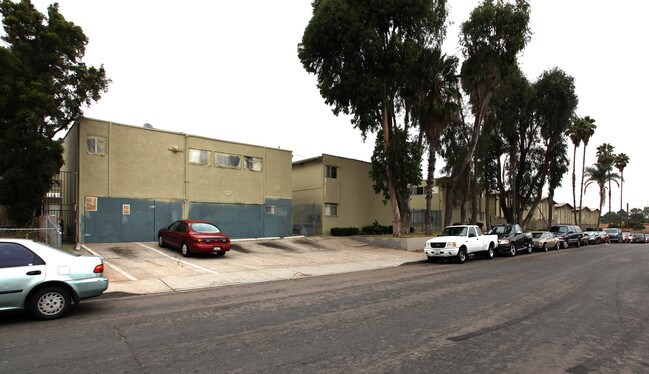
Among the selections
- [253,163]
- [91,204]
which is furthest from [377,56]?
[91,204]

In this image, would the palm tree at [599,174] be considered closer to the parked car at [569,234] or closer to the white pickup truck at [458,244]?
the parked car at [569,234]

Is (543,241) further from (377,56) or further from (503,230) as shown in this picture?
(377,56)

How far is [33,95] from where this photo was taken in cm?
1616

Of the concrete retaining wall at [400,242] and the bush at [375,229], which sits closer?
the concrete retaining wall at [400,242]

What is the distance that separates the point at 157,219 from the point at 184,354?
17.9 m

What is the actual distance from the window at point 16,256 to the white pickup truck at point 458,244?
15.4 m

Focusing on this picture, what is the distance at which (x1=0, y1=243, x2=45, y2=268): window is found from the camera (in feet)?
24.5

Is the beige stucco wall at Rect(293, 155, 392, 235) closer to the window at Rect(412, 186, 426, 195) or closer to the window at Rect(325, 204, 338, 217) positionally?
the window at Rect(325, 204, 338, 217)

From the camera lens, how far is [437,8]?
91.6 feet

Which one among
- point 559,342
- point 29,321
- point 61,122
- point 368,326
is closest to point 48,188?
point 61,122

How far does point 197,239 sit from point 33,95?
816 cm

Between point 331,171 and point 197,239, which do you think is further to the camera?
point 331,171

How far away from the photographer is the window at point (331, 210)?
2951 centimetres

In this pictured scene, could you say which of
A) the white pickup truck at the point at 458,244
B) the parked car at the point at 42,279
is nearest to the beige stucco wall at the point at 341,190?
the white pickup truck at the point at 458,244
